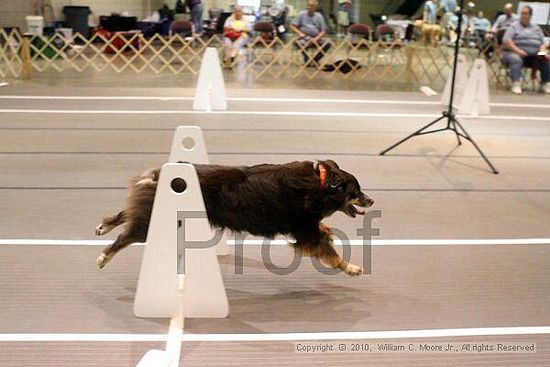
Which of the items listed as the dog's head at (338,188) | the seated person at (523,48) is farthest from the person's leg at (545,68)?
the dog's head at (338,188)

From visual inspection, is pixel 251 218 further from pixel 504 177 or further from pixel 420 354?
pixel 504 177

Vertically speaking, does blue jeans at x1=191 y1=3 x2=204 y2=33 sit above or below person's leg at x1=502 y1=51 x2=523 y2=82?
above

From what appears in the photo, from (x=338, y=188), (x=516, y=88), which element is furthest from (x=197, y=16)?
Result: (x=338, y=188)

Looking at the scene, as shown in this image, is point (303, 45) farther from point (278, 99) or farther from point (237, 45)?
point (278, 99)

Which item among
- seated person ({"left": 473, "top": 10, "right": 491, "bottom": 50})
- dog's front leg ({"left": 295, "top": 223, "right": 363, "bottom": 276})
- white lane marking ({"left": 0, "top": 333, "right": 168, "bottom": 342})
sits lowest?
white lane marking ({"left": 0, "top": 333, "right": 168, "bottom": 342})

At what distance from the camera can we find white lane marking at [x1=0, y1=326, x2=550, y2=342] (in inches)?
100

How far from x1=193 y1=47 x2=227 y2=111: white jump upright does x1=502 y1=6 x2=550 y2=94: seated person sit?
16.6 feet

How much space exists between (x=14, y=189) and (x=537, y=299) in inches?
138

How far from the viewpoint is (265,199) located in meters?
2.78

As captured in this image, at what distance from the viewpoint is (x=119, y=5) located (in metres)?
16.9

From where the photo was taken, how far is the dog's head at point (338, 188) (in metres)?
2.82

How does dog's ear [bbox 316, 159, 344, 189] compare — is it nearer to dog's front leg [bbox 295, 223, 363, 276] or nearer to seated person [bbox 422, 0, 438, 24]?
dog's front leg [bbox 295, 223, 363, 276]

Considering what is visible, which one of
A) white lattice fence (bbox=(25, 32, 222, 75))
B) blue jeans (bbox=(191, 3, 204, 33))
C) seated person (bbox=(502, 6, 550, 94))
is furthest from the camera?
blue jeans (bbox=(191, 3, 204, 33))

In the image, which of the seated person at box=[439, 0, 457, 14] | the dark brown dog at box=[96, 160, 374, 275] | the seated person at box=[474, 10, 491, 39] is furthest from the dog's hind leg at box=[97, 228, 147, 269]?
the seated person at box=[439, 0, 457, 14]
